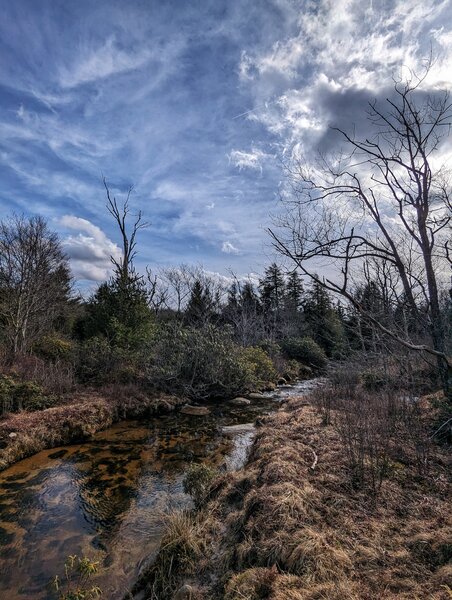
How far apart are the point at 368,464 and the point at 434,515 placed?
1.19 metres

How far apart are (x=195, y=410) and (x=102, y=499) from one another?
6.01m

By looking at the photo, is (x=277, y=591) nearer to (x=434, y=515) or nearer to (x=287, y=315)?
(x=434, y=515)

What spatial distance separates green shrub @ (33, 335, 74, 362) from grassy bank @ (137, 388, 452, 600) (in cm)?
1002

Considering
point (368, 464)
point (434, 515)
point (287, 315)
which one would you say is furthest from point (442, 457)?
point (287, 315)

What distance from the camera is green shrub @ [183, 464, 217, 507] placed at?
5.18 meters

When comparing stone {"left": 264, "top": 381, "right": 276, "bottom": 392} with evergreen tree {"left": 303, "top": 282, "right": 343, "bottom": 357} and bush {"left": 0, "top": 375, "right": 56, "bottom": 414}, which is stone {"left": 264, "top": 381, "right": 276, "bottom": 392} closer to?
bush {"left": 0, "top": 375, "right": 56, "bottom": 414}

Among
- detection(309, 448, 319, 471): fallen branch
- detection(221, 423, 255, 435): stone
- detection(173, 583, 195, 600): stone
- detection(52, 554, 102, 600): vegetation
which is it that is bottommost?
detection(52, 554, 102, 600): vegetation

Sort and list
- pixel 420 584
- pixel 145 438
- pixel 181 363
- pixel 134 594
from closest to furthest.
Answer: pixel 420 584
pixel 134 594
pixel 145 438
pixel 181 363

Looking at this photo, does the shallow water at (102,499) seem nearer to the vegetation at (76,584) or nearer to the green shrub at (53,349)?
the vegetation at (76,584)

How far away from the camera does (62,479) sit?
6191 millimetres

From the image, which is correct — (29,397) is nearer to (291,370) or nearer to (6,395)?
(6,395)

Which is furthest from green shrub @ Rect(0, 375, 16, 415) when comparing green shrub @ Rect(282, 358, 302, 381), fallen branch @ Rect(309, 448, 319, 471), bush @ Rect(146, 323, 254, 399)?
green shrub @ Rect(282, 358, 302, 381)

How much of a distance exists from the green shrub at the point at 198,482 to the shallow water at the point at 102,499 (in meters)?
0.22

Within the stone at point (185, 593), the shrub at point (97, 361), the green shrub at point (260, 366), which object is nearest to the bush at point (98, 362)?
the shrub at point (97, 361)
